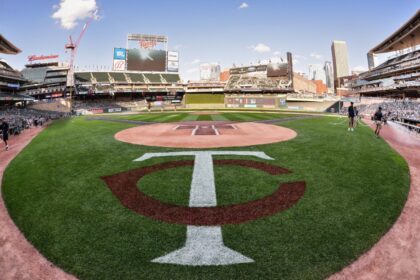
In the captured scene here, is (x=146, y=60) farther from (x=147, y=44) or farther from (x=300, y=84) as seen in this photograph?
(x=300, y=84)

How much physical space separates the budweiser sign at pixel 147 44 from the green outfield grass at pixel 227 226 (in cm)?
9160

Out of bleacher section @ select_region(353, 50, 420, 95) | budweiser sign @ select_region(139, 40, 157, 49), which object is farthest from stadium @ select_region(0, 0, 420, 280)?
budweiser sign @ select_region(139, 40, 157, 49)

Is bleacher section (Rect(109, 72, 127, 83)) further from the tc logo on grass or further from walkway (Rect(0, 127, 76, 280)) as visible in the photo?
walkway (Rect(0, 127, 76, 280))

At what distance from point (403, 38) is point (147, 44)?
80332 mm

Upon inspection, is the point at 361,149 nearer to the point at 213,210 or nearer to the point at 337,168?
the point at 337,168

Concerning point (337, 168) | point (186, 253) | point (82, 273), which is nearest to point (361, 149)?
point (337, 168)

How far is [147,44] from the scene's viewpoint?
93.4 m

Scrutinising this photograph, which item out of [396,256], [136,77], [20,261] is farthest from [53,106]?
[396,256]

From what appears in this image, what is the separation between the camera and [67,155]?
471 inches

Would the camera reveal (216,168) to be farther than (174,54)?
No

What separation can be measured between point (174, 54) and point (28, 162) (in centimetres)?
9017

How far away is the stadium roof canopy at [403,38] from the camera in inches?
2245

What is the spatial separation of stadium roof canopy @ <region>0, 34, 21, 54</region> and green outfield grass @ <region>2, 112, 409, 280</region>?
2379 inches

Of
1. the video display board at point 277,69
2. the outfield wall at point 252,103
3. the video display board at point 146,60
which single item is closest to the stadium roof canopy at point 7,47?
the video display board at point 146,60
